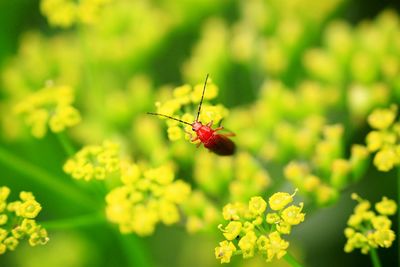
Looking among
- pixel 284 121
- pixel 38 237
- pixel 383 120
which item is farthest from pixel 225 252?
pixel 284 121

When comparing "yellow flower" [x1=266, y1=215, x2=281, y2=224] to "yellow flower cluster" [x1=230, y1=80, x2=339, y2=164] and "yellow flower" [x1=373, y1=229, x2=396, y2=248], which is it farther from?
"yellow flower cluster" [x1=230, y1=80, x2=339, y2=164]

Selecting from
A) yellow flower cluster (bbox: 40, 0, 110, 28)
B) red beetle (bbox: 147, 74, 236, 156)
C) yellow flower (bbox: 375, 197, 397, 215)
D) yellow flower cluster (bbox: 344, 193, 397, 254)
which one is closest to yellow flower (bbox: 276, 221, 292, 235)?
yellow flower cluster (bbox: 344, 193, 397, 254)

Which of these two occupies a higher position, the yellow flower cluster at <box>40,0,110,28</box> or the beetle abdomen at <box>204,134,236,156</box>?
the yellow flower cluster at <box>40,0,110,28</box>

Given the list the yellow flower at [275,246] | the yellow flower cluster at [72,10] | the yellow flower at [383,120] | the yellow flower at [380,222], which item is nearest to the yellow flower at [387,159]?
A: the yellow flower at [383,120]

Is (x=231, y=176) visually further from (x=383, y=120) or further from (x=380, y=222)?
→ (x=380, y=222)

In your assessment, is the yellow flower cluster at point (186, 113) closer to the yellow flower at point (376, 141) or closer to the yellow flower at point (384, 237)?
the yellow flower at point (376, 141)
